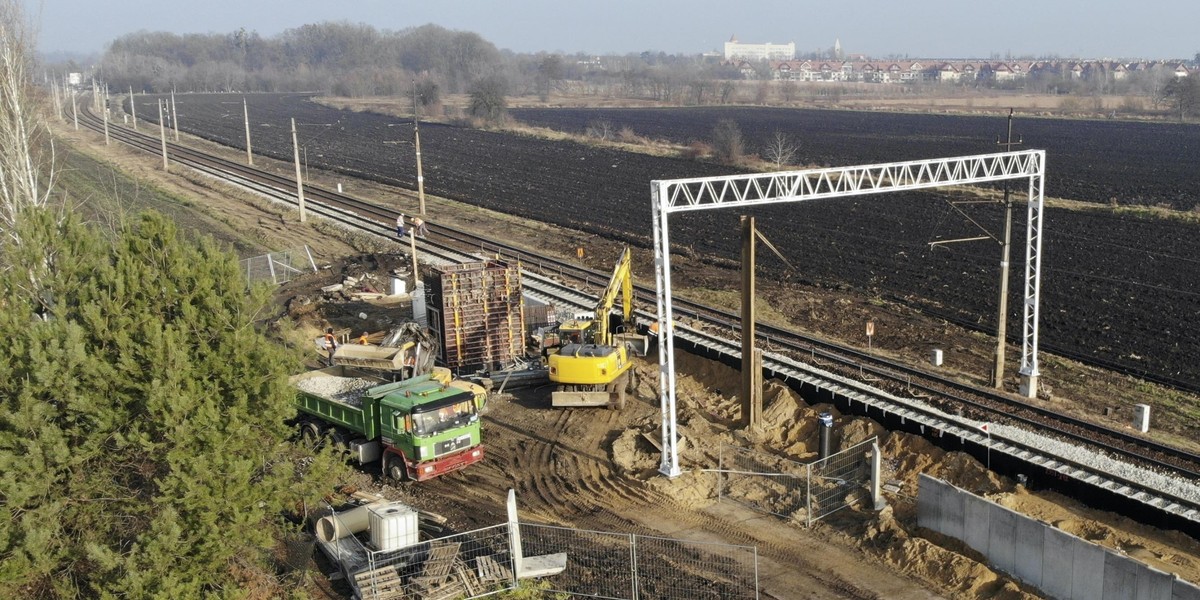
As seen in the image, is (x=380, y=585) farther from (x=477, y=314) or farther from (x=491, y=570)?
(x=477, y=314)

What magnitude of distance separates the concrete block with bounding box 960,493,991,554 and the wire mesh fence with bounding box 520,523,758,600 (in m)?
3.68

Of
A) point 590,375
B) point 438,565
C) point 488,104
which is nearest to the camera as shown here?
point 438,565

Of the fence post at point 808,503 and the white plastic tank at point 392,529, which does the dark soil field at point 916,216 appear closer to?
the fence post at point 808,503

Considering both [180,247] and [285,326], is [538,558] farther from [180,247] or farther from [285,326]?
[180,247]

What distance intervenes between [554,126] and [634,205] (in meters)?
61.5

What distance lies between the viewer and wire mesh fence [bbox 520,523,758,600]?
1645 centimetres

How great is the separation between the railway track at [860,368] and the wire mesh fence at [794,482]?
Result: 3016 millimetres

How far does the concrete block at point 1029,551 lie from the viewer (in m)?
16.1

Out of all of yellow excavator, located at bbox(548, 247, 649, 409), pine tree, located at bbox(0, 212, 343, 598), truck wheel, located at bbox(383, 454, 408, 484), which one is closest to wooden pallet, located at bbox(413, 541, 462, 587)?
pine tree, located at bbox(0, 212, 343, 598)

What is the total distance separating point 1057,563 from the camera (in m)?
15.8

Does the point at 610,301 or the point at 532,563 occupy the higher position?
the point at 610,301

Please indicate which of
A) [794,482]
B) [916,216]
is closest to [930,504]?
[794,482]

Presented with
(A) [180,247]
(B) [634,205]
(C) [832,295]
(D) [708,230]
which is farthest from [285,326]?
(B) [634,205]

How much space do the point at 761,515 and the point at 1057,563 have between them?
5.36m
